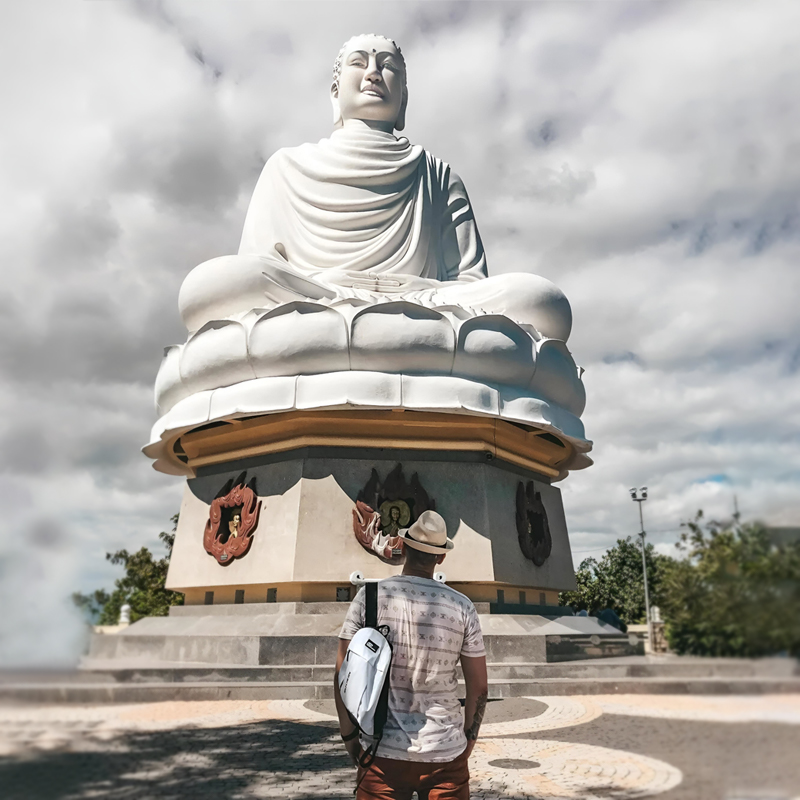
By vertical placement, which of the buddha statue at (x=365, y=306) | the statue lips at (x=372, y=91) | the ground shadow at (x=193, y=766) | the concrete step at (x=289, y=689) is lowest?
the ground shadow at (x=193, y=766)

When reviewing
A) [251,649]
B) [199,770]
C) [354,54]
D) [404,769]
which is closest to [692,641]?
[404,769]

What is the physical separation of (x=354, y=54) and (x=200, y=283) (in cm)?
667

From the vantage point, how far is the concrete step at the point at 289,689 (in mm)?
1881

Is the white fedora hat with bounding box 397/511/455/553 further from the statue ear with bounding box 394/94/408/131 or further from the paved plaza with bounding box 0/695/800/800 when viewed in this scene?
the statue ear with bounding box 394/94/408/131

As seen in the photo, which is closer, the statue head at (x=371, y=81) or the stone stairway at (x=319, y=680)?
the stone stairway at (x=319, y=680)

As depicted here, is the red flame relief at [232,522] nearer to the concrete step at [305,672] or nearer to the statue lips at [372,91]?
the concrete step at [305,672]

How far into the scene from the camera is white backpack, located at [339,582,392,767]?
8.31 ft

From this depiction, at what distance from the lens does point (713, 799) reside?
2.00 metres

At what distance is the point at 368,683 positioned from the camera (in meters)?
2.54

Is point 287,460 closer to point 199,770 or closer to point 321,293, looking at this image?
point 321,293

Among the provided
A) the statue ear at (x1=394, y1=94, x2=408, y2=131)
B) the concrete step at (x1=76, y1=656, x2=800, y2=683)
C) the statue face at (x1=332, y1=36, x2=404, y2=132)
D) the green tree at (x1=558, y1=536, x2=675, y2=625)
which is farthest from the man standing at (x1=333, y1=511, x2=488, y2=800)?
the statue ear at (x1=394, y1=94, x2=408, y2=131)

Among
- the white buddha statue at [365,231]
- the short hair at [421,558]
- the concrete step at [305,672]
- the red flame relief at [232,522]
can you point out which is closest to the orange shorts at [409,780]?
the short hair at [421,558]

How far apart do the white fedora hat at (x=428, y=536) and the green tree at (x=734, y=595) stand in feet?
3.44

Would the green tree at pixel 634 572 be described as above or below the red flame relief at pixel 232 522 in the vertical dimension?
below
